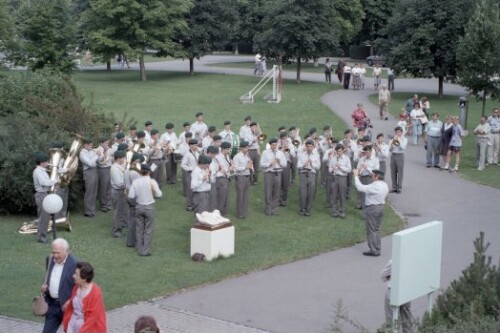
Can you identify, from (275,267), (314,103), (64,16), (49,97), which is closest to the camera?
(275,267)

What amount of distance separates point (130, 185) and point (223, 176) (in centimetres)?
296

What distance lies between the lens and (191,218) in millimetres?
20500

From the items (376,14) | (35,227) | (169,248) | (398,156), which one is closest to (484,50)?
(398,156)

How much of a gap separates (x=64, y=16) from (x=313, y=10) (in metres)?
15.5

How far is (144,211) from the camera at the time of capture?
17047 millimetres

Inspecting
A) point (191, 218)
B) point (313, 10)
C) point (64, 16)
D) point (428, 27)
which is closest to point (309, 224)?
point (191, 218)

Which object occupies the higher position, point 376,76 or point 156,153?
point 376,76

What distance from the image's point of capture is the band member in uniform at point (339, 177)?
20875mm

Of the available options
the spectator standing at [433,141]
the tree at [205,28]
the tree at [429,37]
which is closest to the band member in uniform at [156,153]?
the spectator standing at [433,141]

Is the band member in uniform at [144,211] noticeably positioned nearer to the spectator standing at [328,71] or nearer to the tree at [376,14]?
the spectator standing at [328,71]

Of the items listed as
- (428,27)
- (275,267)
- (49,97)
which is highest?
(428,27)

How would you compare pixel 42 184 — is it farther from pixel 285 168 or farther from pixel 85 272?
pixel 85 272

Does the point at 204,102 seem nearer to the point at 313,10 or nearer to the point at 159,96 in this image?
the point at 159,96

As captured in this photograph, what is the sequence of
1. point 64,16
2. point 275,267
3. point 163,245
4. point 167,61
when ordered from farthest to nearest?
point 167,61
point 64,16
point 163,245
point 275,267
